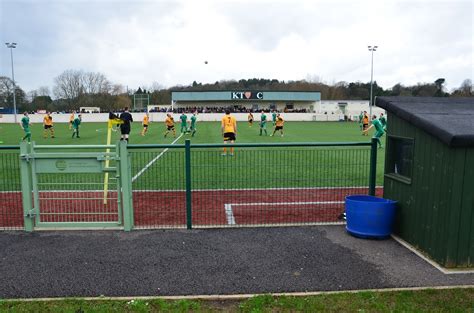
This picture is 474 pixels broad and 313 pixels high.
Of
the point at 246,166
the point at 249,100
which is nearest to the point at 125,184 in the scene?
the point at 246,166

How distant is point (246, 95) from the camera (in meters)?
82.9

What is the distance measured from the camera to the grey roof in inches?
187

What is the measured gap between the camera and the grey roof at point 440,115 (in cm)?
475

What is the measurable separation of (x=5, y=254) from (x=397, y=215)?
5.86 metres

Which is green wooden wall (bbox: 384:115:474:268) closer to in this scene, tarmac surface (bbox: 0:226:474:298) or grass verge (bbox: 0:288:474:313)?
tarmac surface (bbox: 0:226:474:298)

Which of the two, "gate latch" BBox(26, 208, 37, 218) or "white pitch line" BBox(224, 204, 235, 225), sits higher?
"gate latch" BBox(26, 208, 37, 218)

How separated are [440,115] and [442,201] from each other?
133 cm

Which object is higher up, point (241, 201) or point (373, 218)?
point (373, 218)

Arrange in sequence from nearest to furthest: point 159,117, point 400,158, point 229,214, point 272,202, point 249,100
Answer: point 400,158
point 229,214
point 272,202
point 159,117
point 249,100

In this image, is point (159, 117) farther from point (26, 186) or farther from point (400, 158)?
point (400, 158)

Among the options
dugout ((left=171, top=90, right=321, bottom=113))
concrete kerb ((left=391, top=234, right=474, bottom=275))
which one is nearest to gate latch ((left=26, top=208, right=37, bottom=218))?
concrete kerb ((left=391, top=234, right=474, bottom=275))

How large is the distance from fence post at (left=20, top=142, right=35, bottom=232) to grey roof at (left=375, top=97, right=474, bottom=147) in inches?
231

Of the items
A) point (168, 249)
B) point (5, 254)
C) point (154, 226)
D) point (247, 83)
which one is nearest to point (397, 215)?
point (168, 249)

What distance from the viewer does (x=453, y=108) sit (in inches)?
244
